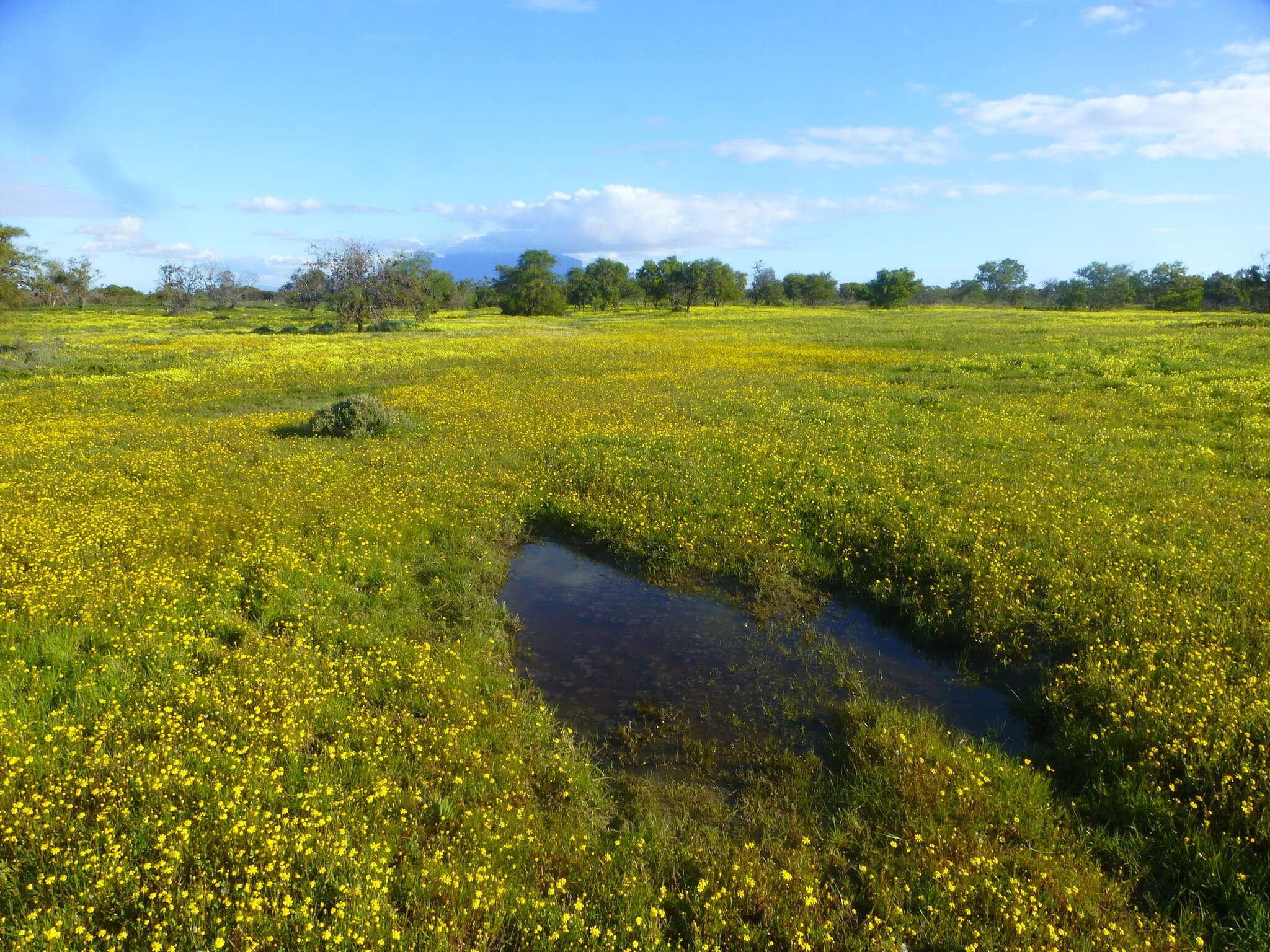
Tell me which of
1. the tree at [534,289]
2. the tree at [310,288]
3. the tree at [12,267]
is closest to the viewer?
the tree at [12,267]

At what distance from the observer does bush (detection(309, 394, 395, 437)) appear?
16.8m

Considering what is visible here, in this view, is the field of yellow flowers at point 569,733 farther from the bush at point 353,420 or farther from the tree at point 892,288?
the tree at point 892,288

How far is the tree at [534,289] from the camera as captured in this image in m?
92.4

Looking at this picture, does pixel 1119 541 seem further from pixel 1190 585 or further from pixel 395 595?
pixel 395 595

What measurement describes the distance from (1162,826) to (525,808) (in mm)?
5022

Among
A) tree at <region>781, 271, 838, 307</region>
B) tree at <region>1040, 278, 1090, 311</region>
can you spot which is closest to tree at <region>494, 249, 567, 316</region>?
tree at <region>781, 271, 838, 307</region>

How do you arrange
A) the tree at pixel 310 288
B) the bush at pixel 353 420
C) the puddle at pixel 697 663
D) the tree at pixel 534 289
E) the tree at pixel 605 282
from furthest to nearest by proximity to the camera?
the tree at pixel 605 282, the tree at pixel 534 289, the tree at pixel 310 288, the bush at pixel 353 420, the puddle at pixel 697 663

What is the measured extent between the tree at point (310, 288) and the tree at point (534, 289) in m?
35.4

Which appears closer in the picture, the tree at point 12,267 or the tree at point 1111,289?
the tree at point 12,267

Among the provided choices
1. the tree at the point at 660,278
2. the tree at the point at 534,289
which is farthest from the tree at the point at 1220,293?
the tree at the point at 534,289

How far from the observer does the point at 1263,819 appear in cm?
471

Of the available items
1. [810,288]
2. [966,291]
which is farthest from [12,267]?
[966,291]

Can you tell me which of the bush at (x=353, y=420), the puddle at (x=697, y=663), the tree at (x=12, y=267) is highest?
the tree at (x=12, y=267)

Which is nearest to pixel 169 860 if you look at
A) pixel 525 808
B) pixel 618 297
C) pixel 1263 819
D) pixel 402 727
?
pixel 402 727
